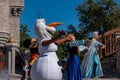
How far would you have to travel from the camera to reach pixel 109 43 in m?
24.4

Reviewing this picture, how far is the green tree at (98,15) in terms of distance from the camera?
4334cm

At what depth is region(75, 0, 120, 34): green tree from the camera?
43338mm

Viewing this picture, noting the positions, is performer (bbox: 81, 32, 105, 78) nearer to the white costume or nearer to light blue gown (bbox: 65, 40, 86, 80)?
light blue gown (bbox: 65, 40, 86, 80)

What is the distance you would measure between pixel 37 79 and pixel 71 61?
84 cm

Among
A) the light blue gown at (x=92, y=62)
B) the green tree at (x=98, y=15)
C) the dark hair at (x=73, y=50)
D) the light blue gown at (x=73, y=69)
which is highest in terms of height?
the green tree at (x=98, y=15)

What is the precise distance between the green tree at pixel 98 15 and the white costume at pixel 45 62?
1350 inches

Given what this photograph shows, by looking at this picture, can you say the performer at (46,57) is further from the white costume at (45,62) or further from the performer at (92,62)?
the performer at (92,62)

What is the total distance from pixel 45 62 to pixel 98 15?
117 ft

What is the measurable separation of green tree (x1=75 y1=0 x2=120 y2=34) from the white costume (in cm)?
3428

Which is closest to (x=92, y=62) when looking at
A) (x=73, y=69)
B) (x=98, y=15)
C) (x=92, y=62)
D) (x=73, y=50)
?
(x=92, y=62)

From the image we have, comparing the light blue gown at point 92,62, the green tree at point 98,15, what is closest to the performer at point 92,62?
the light blue gown at point 92,62

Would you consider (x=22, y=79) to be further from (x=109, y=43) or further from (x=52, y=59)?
(x=52, y=59)

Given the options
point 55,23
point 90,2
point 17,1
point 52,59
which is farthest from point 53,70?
point 90,2

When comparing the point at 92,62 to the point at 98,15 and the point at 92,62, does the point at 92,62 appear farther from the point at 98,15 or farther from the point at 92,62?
the point at 98,15
